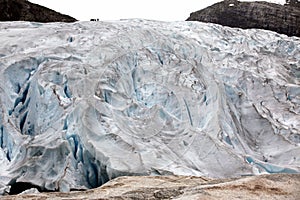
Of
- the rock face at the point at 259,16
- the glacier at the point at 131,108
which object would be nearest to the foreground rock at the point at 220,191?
the glacier at the point at 131,108

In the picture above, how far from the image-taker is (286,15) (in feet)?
51.9

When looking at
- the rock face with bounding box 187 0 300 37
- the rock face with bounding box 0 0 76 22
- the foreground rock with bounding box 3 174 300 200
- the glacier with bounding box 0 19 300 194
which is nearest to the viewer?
the foreground rock with bounding box 3 174 300 200

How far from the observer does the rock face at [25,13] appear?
540 inches

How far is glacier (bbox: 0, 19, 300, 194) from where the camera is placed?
4988 mm

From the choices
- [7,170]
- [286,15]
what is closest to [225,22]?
[286,15]

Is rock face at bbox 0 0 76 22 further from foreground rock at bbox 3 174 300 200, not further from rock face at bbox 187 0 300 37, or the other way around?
foreground rock at bbox 3 174 300 200

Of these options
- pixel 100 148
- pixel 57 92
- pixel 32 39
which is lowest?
pixel 100 148

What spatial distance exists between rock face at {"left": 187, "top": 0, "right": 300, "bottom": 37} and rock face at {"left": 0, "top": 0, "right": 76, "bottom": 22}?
20.1 ft

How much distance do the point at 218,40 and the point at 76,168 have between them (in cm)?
551

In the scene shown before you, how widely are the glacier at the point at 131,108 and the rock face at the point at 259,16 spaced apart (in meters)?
7.18

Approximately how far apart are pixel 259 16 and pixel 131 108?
11.3m

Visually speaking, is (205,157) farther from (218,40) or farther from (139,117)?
(218,40)

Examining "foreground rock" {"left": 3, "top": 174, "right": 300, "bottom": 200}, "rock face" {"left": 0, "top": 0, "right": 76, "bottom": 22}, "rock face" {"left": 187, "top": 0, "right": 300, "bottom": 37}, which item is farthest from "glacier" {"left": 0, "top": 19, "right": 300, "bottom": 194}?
"rock face" {"left": 187, "top": 0, "right": 300, "bottom": 37}

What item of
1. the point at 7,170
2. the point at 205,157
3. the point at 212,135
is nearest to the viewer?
the point at 7,170
